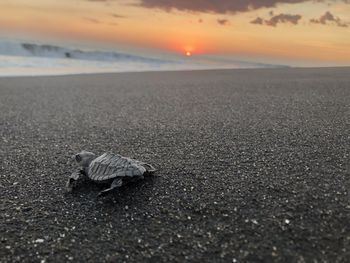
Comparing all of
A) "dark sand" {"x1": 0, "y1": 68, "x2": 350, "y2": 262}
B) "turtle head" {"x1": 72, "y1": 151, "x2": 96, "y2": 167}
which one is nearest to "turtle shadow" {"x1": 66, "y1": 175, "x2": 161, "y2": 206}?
"dark sand" {"x1": 0, "y1": 68, "x2": 350, "y2": 262}

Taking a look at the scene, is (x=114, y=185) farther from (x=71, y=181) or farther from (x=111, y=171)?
(x=71, y=181)

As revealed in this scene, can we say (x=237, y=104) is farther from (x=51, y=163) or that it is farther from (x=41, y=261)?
(x=41, y=261)

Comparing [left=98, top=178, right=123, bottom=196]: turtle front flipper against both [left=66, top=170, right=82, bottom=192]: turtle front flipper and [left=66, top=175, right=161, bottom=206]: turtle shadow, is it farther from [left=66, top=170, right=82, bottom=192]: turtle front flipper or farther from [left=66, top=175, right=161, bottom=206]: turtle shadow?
[left=66, top=170, right=82, bottom=192]: turtle front flipper

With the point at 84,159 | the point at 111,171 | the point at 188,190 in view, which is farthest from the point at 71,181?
the point at 188,190

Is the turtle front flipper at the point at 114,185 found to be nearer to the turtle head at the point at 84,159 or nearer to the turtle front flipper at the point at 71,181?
the turtle front flipper at the point at 71,181

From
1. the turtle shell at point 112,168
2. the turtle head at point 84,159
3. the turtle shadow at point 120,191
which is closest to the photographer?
the turtle shadow at point 120,191

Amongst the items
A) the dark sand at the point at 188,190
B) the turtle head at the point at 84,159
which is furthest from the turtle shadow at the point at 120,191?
the turtle head at the point at 84,159

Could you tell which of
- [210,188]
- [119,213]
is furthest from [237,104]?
[119,213]
